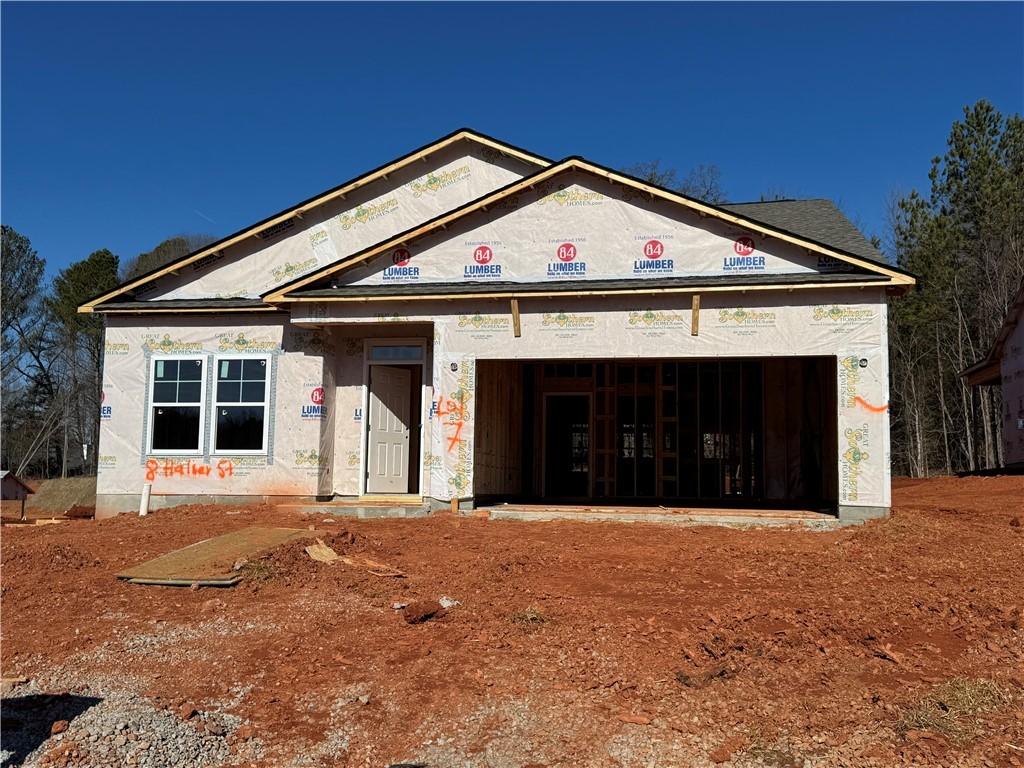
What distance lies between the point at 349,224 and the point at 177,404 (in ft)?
15.8

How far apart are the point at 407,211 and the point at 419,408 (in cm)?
402

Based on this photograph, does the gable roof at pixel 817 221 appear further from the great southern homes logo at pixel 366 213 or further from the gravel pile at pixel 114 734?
the gravel pile at pixel 114 734

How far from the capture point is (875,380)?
12008 millimetres

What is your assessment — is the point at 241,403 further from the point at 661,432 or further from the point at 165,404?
the point at 661,432

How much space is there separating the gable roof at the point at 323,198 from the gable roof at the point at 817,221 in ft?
15.3

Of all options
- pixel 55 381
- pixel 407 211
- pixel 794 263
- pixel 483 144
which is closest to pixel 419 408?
pixel 407 211

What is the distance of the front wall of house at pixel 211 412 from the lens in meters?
14.8

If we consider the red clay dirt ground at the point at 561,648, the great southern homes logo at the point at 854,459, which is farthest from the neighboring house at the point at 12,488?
the great southern homes logo at the point at 854,459

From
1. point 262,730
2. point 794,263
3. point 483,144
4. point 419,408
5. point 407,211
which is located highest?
point 483,144

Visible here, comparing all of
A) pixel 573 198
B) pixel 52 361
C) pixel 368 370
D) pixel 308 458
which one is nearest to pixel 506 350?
pixel 573 198

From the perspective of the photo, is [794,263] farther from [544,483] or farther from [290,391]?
[290,391]

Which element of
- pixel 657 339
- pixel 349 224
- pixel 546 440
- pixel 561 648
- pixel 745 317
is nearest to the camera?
pixel 561 648

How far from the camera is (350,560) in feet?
30.6

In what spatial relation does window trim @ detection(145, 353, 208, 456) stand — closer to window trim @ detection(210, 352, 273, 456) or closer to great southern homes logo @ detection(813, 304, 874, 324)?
window trim @ detection(210, 352, 273, 456)
